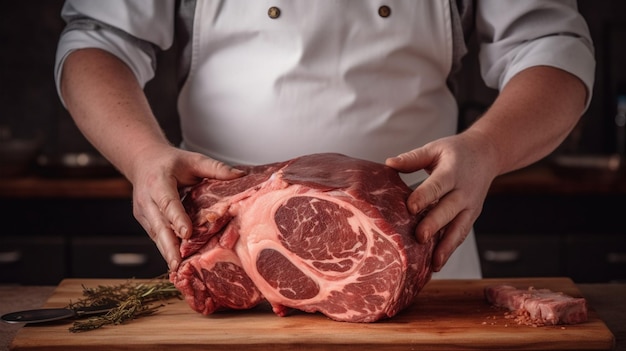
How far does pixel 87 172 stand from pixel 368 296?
225 centimetres

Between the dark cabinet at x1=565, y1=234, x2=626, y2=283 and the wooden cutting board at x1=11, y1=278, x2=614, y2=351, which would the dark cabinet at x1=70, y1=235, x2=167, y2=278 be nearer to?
the dark cabinet at x1=565, y1=234, x2=626, y2=283

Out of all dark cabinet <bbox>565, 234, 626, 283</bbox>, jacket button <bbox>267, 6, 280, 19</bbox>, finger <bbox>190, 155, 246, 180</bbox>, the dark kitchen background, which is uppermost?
jacket button <bbox>267, 6, 280, 19</bbox>

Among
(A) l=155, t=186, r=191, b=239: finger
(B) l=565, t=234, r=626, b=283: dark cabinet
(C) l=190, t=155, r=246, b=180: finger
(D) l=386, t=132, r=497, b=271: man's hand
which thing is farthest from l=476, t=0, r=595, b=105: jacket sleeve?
(B) l=565, t=234, r=626, b=283: dark cabinet

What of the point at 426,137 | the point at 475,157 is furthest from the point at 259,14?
the point at 475,157

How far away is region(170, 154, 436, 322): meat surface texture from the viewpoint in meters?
1.69

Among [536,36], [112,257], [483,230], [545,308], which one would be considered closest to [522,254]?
[483,230]

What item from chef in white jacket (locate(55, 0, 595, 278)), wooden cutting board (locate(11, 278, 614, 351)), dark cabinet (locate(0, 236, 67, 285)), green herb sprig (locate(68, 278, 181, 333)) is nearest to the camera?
wooden cutting board (locate(11, 278, 614, 351))

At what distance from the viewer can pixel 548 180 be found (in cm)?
360

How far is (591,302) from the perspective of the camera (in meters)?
1.98

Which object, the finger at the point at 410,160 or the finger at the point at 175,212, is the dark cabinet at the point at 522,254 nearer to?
the finger at the point at 410,160

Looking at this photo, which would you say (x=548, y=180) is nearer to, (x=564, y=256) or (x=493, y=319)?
(x=564, y=256)

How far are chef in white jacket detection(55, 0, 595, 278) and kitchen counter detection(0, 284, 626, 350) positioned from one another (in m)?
0.34

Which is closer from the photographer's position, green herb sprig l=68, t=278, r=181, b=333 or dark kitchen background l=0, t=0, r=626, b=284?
green herb sprig l=68, t=278, r=181, b=333

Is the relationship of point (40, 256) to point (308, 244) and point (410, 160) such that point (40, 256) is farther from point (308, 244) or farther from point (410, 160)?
point (410, 160)
